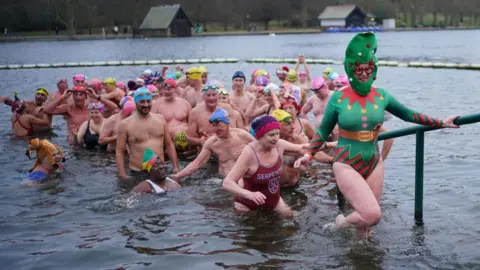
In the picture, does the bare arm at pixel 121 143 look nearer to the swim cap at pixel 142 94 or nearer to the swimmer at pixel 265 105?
the swim cap at pixel 142 94

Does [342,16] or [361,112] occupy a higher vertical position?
[342,16]

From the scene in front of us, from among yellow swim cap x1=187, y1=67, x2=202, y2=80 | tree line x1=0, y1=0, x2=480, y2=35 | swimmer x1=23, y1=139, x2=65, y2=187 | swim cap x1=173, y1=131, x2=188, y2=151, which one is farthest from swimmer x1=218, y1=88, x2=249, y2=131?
tree line x1=0, y1=0, x2=480, y2=35

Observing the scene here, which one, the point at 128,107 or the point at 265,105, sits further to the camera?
the point at 265,105

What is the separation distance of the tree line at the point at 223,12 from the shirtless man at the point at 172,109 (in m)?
87.8

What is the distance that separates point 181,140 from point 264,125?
5.16m

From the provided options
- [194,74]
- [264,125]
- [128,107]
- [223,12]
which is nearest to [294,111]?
[264,125]

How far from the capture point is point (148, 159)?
30.4 feet

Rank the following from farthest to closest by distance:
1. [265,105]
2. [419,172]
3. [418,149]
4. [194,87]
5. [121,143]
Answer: [194,87]
[265,105]
[121,143]
[419,172]
[418,149]

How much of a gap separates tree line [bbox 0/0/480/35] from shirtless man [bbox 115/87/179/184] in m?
90.3

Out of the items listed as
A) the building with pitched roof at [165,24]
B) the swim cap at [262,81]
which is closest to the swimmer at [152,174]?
the swim cap at [262,81]

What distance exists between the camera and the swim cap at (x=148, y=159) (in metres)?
9.19

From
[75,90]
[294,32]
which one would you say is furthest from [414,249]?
[294,32]

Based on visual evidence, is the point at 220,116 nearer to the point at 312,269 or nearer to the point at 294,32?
the point at 312,269

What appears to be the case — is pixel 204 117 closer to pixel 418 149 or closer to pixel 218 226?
pixel 218 226
